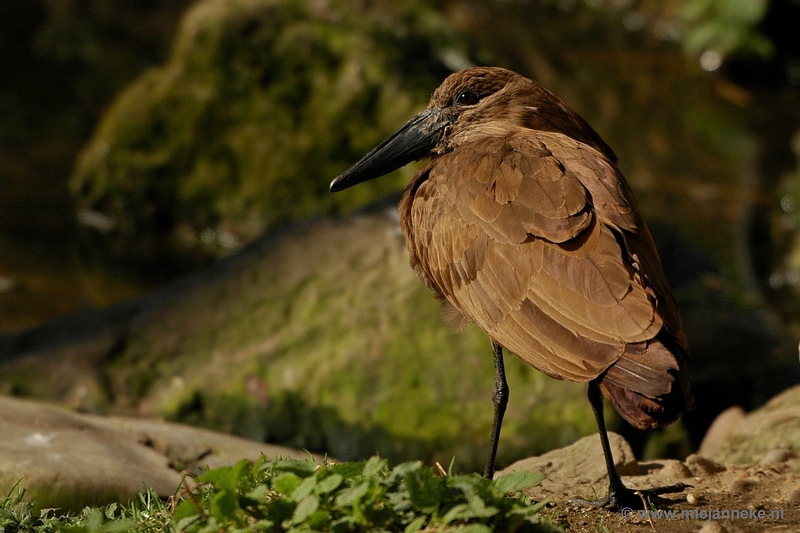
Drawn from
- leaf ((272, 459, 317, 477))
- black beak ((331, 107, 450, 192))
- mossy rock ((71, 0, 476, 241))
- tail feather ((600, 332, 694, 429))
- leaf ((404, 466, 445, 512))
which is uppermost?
mossy rock ((71, 0, 476, 241))

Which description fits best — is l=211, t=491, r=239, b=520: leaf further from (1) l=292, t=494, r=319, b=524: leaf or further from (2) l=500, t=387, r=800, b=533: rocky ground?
(2) l=500, t=387, r=800, b=533: rocky ground

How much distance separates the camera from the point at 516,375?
216 inches

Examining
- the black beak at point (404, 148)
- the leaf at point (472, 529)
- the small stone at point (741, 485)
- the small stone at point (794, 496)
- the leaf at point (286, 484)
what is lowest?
the small stone at point (794, 496)

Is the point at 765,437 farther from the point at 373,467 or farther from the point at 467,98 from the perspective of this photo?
the point at 373,467

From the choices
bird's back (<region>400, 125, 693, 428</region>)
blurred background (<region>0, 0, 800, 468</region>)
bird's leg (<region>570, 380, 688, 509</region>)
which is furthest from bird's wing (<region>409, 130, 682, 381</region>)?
blurred background (<region>0, 0, 800, 468</region>)

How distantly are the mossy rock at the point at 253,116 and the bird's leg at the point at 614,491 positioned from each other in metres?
5.42

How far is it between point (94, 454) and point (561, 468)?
1.93m

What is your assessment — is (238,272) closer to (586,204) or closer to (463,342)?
(463,342)

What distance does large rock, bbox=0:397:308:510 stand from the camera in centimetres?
371

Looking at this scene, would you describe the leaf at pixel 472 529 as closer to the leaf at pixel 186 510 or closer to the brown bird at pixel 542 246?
the brown bird at pixel 542 246

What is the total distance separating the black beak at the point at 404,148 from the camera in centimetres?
444

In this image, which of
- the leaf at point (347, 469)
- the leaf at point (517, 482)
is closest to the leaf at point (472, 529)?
the leaf at point (517, 482)

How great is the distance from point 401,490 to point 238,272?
11.6 ft

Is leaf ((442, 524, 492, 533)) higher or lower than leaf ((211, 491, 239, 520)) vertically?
lower
